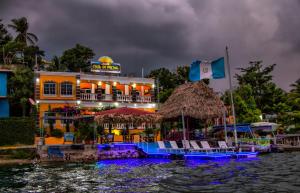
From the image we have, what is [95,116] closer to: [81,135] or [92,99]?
[81,135]

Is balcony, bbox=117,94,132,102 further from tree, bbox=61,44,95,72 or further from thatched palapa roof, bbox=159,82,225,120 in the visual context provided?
tree, bbox=61,44,95,72

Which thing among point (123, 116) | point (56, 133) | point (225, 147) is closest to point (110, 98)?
point (56, 133)

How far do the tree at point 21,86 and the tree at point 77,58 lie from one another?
14449 millimetres

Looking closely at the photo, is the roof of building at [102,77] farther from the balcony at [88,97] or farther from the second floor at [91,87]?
the balcony at [88,97]

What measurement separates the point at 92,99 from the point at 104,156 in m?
12.6

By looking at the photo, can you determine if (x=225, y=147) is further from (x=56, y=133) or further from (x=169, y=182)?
(x=56, y=133)

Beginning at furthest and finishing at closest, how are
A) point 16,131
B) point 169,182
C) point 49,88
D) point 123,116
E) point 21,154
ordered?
1. point 49,88
2. point 16,131
3. point 123,116
4. point 21,154
5. point 169,182

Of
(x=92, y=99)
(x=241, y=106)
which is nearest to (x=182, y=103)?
(x=92, y=99)

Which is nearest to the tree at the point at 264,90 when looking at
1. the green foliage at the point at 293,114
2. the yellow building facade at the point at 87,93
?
the green foliage at the point at 293,114

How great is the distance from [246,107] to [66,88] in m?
22.9

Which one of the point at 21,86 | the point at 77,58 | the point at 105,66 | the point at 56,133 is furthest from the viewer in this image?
the point at 77,58

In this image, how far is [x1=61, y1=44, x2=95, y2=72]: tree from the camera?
56562 mm

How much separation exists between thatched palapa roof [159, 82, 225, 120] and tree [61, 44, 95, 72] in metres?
24.5

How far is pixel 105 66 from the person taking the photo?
44719 millimetres
